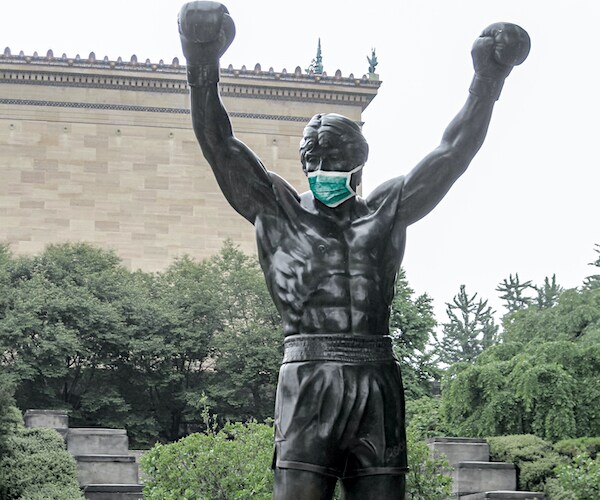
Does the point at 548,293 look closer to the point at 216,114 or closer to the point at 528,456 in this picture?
the point at 528,456

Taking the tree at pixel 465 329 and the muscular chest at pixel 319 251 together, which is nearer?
the muscular chest at pixel 319 251

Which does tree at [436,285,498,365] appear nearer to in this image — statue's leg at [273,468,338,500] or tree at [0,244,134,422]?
tree at [0,244,134,422]

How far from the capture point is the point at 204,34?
15.3 ft

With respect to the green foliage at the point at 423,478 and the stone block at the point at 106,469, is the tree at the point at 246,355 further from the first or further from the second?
the green foliage at the point at 423,478

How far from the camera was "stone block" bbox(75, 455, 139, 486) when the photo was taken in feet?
68.1

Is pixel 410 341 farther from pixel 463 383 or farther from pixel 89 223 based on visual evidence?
pixel 89 223

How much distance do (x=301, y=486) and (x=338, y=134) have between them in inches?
51.3

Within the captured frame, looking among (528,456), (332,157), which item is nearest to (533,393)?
(528,456)

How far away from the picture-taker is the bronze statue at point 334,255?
4.57m

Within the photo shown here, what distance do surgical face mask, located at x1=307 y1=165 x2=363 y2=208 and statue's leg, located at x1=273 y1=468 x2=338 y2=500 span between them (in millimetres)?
1008

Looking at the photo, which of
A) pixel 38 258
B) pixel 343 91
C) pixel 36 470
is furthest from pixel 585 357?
pixel 343 91

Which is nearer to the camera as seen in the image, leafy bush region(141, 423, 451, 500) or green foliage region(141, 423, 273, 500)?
green foliage region(141, 423, 273, 500)

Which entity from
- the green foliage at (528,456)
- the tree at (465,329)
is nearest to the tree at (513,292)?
the tree at (465,329)

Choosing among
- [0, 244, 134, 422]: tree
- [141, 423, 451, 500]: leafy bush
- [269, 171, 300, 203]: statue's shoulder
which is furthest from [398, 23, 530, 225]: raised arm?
[0, 244, 134, 422]: tree
